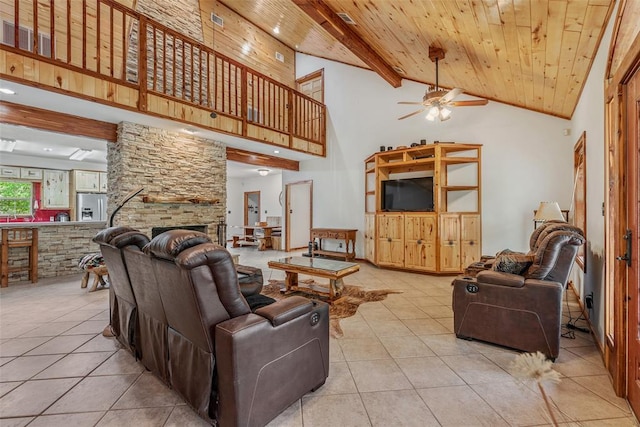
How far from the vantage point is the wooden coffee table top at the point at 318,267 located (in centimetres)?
357

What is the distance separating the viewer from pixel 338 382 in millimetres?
2047

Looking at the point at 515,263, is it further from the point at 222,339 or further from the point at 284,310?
the point at 222,339

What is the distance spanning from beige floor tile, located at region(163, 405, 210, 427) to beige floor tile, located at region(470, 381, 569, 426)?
174 cm

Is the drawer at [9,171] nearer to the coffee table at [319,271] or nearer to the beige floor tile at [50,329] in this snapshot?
the beige floor tile at [50,329]

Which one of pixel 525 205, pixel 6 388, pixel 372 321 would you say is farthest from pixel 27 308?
pixel 525 205

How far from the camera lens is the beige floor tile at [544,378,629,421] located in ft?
5.67

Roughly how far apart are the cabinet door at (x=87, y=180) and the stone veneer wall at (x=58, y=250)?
2637 millimetres

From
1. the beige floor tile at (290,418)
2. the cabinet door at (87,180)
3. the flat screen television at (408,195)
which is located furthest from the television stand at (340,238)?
the cabinet door at (87,180)

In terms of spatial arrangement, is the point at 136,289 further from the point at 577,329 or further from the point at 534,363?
the point at 577,329

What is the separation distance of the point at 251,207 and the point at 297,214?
144 inches

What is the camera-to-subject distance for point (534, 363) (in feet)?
2.07

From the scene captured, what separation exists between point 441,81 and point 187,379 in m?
5.61

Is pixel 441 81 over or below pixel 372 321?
over

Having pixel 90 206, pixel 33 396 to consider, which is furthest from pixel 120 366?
pixel 90 206
